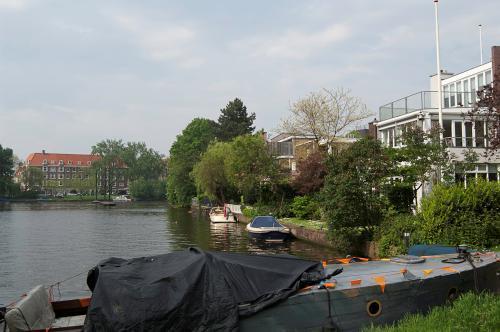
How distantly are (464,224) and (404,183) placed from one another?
8.28 meters

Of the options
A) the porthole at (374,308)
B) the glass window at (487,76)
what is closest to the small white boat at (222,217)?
the glass window at (487,76)

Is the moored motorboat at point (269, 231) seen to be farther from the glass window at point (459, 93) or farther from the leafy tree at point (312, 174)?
the glass window at point (459, 93)

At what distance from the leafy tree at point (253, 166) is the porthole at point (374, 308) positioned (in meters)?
38.6

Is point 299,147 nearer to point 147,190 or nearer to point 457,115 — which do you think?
point 457,115

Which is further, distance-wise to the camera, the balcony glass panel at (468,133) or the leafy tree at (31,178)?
the leafy tree at (31,178)

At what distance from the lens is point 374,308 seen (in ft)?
31.9

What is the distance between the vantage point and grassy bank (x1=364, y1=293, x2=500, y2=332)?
7531mm

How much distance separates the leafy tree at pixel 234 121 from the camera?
86.6 meters

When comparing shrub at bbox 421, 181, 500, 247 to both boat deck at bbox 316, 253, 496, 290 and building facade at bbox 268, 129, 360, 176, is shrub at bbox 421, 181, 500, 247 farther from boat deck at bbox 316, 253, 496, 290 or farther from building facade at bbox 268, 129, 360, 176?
building facade at bbox 268, 129, 360, 176

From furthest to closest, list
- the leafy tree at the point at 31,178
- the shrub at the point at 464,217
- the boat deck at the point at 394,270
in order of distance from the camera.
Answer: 1. the leafy tree at the point at 31,178
2. the shrub at the point at 464,217
3. the boat deck at the point at 394,270

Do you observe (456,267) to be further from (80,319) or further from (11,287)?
(11,287)

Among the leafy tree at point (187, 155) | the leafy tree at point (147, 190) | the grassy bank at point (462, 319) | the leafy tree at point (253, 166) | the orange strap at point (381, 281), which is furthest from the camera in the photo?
the leafy tree at point (147, 190)

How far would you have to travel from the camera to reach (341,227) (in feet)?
78.2

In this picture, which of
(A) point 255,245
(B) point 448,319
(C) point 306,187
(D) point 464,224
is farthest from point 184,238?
(B) point 448,319
